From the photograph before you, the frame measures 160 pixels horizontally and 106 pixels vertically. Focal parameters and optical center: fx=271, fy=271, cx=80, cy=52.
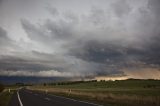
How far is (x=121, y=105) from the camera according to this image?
2211 cm

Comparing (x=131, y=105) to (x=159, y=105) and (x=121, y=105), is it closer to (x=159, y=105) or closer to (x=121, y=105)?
(x=121, y=105)

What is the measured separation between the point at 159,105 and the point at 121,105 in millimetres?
3234

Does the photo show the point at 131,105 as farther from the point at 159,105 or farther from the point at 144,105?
the point at 159,105

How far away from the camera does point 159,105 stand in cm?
2011

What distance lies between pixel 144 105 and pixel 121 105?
6.36ft

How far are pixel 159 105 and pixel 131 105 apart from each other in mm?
2439

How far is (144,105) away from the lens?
21078mm

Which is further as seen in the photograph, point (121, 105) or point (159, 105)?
point (121, 105)

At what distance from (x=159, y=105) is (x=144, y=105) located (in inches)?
52.1

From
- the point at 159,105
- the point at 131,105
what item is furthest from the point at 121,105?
the point at 159,105

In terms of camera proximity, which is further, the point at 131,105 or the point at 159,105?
the point at 131,105

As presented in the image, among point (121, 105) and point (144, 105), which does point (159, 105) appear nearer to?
point (144, 105)
